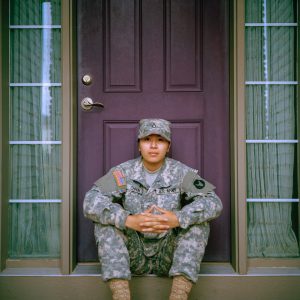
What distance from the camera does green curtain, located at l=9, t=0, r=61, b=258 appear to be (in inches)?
93.6

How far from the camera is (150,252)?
2.04 metres

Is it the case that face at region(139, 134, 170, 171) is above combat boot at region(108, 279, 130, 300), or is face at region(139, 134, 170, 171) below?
above

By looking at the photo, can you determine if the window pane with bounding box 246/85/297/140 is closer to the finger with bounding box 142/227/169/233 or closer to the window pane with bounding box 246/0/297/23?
the window pane with bounding box 246/0/297/23

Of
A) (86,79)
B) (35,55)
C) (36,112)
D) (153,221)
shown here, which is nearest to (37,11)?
(35,55)

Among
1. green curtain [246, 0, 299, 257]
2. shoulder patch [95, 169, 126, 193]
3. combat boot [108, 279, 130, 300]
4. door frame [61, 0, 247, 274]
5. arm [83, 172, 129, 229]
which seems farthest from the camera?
green curtain [246, 0, 299, 257]

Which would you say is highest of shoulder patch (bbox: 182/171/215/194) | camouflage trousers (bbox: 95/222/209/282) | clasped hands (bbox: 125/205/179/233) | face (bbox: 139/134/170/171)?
face (bbox: 139/134/170/171)

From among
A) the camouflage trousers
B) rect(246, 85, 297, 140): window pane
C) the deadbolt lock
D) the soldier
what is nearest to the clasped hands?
the soldier

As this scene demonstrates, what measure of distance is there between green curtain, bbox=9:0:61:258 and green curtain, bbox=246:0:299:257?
4.21ft

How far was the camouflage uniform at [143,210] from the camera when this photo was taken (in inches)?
74.1

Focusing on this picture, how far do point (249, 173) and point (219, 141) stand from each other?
0.30m

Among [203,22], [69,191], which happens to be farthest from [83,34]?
[69,191]

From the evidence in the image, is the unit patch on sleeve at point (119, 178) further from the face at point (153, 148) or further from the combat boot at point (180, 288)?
the combat boot at point (180, 288)

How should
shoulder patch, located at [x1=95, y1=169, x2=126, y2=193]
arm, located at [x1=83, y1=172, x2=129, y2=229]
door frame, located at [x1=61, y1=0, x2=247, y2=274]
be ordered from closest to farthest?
arm, located at [x1=83, y1=172, x2=129, y2=229]
shoulder patch, located at [x1=95, y1=169, x2=126, y2=193]
door frame, located at [x1=61, y1=0, x2=247, y2=274]

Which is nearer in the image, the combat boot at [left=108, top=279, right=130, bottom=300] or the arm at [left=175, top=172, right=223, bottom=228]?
the combat boot at [left=108, top=279, right=130, bottom=300]
